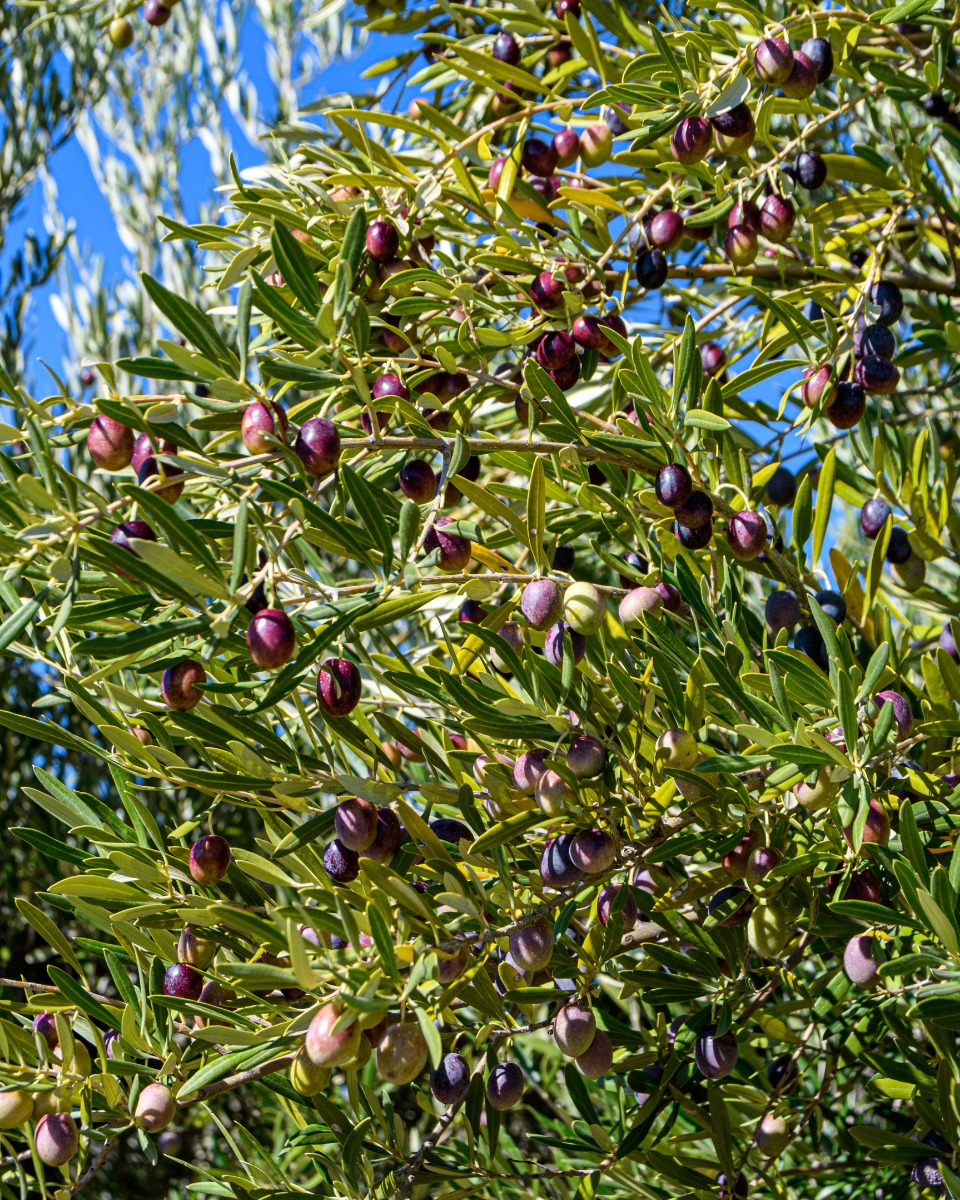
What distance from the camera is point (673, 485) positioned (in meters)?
1.03

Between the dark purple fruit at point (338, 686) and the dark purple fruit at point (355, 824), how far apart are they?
0.10 meters

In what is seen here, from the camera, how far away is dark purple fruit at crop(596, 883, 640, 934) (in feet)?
3.31

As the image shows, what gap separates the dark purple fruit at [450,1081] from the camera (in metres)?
1.08

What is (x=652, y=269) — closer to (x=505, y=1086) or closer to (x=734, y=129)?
(x=734, y=129)

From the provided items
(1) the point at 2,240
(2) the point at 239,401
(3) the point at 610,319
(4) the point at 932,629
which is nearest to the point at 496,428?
(3) the point at 610,319

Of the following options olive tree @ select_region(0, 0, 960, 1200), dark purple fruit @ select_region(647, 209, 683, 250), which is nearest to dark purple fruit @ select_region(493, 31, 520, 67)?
olive tree @ select_region(0, 0, 960, 1200)

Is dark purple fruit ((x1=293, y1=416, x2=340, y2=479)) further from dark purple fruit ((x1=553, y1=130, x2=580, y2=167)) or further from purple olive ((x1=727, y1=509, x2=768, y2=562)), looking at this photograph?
dark purple fruit ((x1=553, y1=130, x2=580, y2=167))

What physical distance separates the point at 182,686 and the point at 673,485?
452mm

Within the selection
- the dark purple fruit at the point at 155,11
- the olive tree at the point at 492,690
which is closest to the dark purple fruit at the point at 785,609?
the olive tree at the point at 492,690

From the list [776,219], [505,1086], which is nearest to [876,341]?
[776,219]

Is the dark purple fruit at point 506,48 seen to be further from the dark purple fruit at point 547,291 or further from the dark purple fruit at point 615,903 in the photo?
the dark purple fruit at point 615,903

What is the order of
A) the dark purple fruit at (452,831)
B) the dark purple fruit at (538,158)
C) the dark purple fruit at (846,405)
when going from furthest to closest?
the dark purple fruit at (538,158), the dark purple fruit at (846,405), the dark purple fruit at (452,831)

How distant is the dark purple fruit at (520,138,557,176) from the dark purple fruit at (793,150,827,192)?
296 mm

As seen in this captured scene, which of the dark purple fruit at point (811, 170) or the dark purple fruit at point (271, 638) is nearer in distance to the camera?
the dark purple fruit at point (271, 638)
